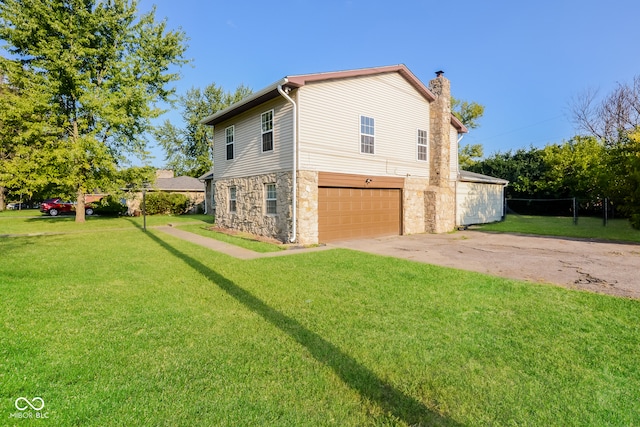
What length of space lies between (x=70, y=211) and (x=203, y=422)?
1358 inches

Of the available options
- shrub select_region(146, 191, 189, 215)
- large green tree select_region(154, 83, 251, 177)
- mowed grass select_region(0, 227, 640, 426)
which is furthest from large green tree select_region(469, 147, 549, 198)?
large green tree select_region(154, 83, 251, 177)

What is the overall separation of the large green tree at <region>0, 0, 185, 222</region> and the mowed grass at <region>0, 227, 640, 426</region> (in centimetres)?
1538

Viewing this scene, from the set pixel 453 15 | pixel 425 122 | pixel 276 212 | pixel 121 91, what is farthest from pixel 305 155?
pixel 121 91

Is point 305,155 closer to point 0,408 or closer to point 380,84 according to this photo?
point 380,84

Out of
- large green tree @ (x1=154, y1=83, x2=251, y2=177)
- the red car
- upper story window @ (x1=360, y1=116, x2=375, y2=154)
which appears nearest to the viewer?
upper story window @ (x1=360, y1=116, x2=375, y2=154)

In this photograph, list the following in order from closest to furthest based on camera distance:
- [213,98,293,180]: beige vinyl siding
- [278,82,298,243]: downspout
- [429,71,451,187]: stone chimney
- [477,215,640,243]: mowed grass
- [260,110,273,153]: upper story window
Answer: [278,82,298,243]: downspout → [213,98,293,180]: beige vinyl siding → [260,110,273,153]: upper story window → [477,215,640,243]: mowed grass → [429,71,451,187]: stone chimney

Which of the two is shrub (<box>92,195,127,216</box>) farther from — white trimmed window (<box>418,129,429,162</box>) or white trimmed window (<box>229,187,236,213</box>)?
white trimmed window (<box>418,129,429,162</box>)

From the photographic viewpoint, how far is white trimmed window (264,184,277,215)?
39.6ft

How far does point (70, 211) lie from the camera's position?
29.1 meters

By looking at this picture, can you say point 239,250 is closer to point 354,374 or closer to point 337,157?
point 337,157

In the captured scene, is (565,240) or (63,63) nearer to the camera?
(565,240)

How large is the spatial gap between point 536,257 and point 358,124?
23.8ft

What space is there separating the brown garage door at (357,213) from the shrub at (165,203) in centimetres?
2099

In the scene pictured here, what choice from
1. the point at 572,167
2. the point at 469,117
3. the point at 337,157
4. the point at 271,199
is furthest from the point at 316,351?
the point at 469,117
